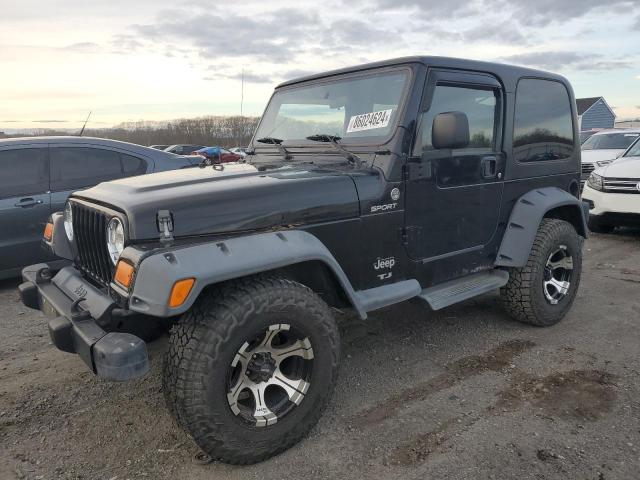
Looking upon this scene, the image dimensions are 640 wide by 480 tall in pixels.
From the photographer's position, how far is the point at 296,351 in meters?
2.64

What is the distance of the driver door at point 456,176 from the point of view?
10.7 ft

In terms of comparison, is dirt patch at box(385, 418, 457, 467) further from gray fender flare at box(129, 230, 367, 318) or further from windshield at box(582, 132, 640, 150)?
windshield at box(582, 132, 640, 150)

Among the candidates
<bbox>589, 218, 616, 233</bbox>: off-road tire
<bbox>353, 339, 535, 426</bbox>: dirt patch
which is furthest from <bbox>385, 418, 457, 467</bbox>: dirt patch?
<bbox>589, 218, 616, 233</bbox>: off-road tire

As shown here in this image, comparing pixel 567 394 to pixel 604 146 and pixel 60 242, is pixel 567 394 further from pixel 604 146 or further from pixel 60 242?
pixel 604 146

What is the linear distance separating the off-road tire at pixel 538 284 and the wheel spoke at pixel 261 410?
7.95ft

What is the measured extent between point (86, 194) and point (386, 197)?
1.82m

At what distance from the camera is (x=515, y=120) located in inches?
155

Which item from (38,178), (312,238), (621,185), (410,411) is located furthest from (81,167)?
(621,185)

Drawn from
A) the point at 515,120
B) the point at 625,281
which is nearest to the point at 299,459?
the point at 515,120

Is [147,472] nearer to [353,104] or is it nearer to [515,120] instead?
[353,104]

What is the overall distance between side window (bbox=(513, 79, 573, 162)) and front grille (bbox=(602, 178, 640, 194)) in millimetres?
3647

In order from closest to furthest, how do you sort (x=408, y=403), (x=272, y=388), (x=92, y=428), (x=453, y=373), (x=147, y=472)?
(x=147, y=472)
(x=272, y=388)
(x=92, y=428)
(x=408, y=403)
(x=453, y=373)

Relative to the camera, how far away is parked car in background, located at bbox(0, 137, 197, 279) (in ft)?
17.0

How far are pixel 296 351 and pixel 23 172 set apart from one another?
4.26m
